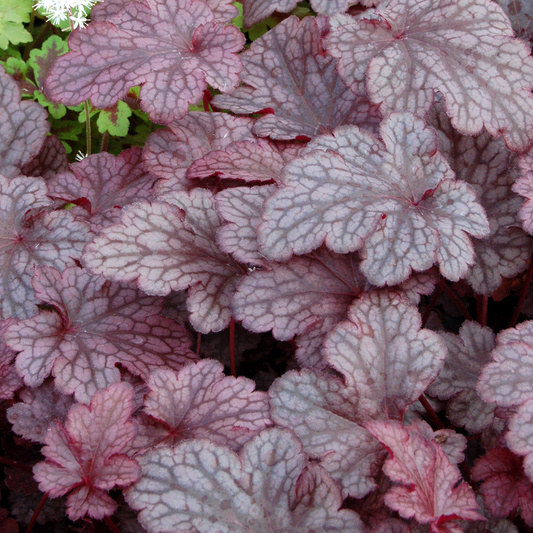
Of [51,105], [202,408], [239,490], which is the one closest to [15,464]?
[202,408]

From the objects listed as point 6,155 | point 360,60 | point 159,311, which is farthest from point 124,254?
point 360,60

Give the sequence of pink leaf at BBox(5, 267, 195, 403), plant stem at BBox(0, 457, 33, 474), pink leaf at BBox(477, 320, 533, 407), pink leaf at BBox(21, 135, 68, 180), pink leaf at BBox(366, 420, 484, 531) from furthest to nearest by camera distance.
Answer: pink leaf at BBox(21, 135, 68, 180) → plant stem at BBox(0, 457, 33, 474) → pink leaf at BBox(5, 267, 195, 403) → pink leaf at BBox(477, 320, 533, 407) → pink leaf at BBox(366, 420, 484, 531)

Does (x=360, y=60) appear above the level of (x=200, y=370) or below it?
above

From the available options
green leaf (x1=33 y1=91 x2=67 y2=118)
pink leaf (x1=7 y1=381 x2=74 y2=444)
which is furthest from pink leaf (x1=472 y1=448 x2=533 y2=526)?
green leaf (x1=33 y1=91 x2=67 y2=118)

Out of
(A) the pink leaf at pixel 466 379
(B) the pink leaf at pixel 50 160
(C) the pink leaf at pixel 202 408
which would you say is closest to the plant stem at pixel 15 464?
(C) the pink leaf at pixel 202 408

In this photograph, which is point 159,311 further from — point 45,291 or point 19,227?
point 19,227

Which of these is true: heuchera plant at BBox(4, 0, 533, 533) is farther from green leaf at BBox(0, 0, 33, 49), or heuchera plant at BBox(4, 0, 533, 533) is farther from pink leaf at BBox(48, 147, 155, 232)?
green leaf at BBox(0, 0, 33, 49)
